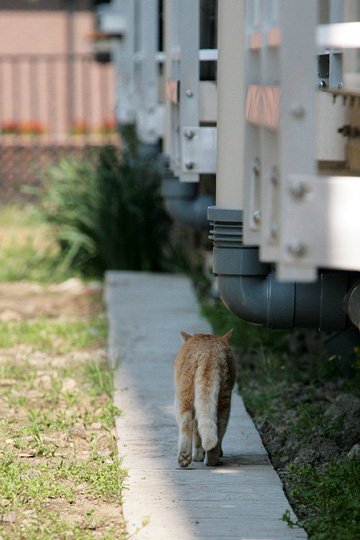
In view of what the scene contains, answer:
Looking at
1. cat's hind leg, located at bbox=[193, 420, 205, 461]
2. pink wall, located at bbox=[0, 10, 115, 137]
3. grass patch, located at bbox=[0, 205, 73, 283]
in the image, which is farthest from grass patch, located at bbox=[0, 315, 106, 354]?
pink wall, located at bbox=[0, 10, 115, 137]

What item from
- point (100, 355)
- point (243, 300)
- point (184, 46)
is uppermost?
point (184, 46)

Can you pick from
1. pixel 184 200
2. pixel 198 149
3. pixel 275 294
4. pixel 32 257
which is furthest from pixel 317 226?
pixel 32 257

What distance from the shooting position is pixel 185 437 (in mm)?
4727

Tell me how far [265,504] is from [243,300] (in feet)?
2.64

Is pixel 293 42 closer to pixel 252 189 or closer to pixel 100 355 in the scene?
pixel 252 189

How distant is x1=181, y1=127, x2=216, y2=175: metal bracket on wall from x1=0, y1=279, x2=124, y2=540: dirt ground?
133 centimetres

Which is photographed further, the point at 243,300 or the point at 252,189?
the point at 243,300

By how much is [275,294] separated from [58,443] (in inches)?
54.5

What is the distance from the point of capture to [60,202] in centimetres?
1103

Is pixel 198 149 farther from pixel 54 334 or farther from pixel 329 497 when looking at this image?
pixel 54 334

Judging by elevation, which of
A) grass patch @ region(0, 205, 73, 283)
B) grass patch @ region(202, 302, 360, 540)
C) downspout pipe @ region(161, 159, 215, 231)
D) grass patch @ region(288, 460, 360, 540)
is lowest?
grass patch @ region(0, 205, 73, 283)

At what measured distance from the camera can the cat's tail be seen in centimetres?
450

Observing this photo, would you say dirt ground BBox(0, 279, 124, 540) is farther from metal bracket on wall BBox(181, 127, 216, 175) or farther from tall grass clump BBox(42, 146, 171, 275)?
tall grass clump BBox(42, 146, 171, 275)

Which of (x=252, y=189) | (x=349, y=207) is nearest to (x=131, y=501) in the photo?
(x=252, y=189)
